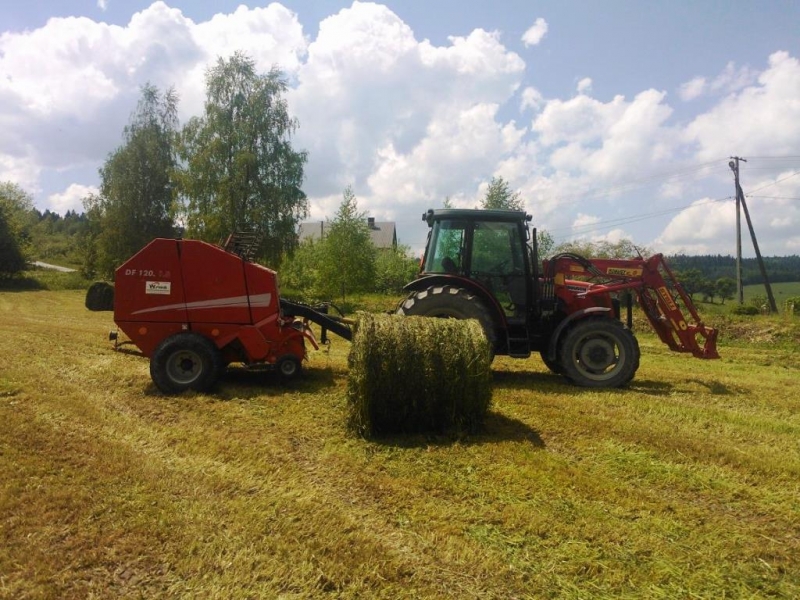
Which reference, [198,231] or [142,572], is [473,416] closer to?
[142,572]

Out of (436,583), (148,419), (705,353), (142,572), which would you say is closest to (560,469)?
(436,583)

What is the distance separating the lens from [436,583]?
2.85m

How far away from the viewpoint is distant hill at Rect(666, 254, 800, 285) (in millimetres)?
26062

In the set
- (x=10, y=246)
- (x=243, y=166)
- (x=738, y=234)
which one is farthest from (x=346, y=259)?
(x=10, y=246)

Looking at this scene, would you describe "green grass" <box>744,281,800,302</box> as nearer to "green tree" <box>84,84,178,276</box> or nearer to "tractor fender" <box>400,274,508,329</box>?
"tractor fender" <box>400,274,508,329</box>

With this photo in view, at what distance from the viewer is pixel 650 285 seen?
8.27 meters

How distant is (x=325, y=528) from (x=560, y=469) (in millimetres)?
1961

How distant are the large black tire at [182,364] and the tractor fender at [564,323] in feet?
14.6

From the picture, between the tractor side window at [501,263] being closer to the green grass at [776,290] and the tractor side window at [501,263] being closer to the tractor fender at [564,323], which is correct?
the tractor fender at [564,323]

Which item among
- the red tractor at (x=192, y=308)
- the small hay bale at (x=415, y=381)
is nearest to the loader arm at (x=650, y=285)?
the small hay bale at (x=415, y=381)

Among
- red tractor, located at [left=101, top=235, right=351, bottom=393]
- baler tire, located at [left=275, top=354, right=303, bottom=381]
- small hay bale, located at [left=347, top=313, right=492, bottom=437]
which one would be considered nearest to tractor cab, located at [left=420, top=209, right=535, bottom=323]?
baler tire, located at [left=275, top=354, right=303, bottom=381]

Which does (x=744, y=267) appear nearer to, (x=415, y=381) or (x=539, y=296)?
(x=539, y=296)

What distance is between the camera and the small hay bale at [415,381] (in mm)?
5176

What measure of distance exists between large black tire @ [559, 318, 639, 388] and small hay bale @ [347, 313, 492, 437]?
9.00 feet
